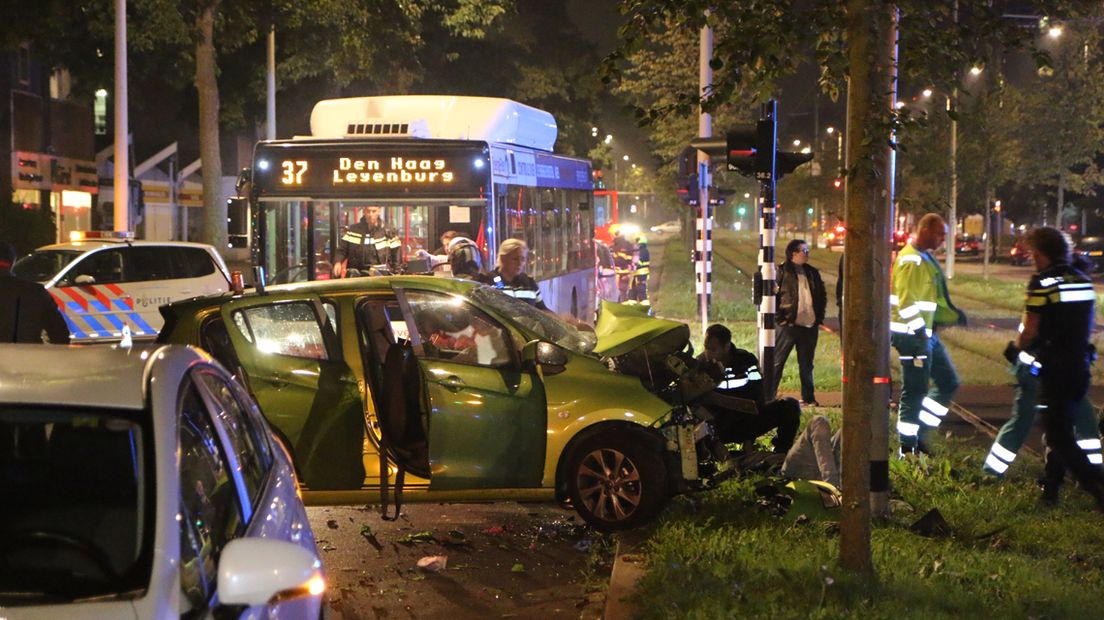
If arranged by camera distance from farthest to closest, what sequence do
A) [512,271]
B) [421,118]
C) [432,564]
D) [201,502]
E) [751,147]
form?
[421,118] < [512,271] < [751,147] < [432,564] < [201,502]

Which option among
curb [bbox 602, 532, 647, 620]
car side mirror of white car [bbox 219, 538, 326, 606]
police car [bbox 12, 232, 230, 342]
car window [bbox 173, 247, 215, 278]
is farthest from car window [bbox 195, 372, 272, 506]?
car window [bbox 173, 247, 215, 278]

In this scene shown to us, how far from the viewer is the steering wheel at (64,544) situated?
10.6 feet

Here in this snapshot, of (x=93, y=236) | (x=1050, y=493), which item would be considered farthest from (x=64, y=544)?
(x=93, y=236)

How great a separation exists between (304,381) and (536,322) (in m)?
1.60

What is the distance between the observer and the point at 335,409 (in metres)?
8.27

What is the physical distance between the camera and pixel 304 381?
834 cm

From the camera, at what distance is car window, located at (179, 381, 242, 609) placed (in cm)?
331

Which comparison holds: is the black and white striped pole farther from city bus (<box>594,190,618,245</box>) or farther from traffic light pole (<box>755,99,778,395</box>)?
city bus (<box>594,190,618,245</box>)

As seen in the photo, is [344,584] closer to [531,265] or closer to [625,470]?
[625,470]

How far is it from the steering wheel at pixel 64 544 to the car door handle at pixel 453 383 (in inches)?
200

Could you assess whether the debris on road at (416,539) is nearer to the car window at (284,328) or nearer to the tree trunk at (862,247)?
the car window at (284,328)

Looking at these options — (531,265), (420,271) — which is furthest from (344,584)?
(531,265)

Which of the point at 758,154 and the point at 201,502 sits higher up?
the point at 758,154

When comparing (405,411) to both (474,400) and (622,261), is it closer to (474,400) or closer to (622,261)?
(474,400)
